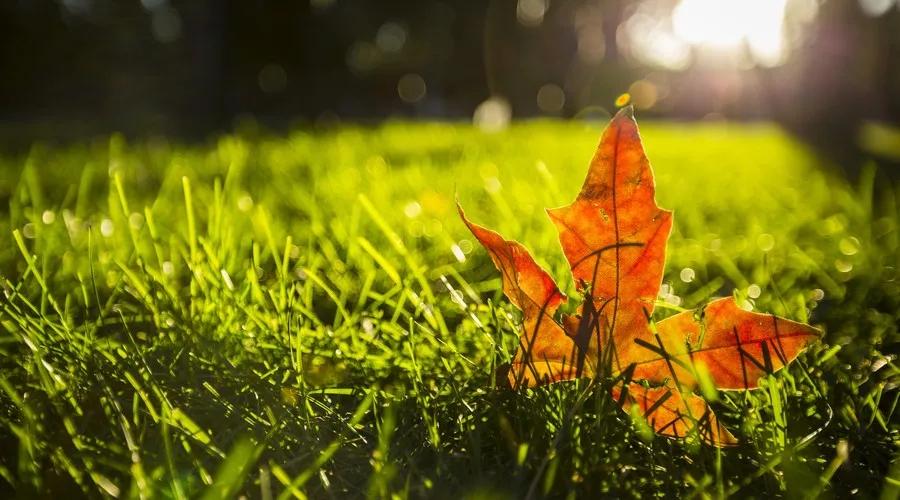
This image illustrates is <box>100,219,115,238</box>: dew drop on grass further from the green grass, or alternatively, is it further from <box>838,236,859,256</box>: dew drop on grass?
<box>838,236,859,256</box>: dew drop on grass

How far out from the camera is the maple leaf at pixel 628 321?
729 mm

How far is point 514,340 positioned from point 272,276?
0.58 meters

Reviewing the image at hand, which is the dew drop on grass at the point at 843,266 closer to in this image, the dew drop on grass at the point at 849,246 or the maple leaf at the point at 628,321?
the dew drop on grass at the point at 849,246

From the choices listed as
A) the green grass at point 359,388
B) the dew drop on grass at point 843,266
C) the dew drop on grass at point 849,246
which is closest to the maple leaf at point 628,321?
the green grass at point 359,388

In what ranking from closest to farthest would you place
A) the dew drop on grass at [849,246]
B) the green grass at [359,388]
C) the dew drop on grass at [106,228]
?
the green grass at [359,388] → the dew drop on grass at [106,228] → the dew drop on grass at [849,246]

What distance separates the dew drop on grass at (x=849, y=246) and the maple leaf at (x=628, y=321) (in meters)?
1.22

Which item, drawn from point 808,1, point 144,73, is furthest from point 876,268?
point 144,73

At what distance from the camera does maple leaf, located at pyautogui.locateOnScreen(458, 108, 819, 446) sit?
2.39ft

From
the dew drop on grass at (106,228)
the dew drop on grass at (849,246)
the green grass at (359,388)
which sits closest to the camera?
the green grass at (359,388)

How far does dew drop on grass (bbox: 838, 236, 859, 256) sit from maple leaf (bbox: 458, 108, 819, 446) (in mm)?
1217

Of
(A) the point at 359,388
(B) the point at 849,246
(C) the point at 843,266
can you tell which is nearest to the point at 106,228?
(A) the point at 359,388

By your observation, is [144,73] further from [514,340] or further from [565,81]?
[514,340]

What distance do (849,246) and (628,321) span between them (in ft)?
4.37

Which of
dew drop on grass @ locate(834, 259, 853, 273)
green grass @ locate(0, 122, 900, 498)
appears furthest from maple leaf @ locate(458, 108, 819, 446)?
dew drop on grass @ locate(834, 259, 853, 273)
